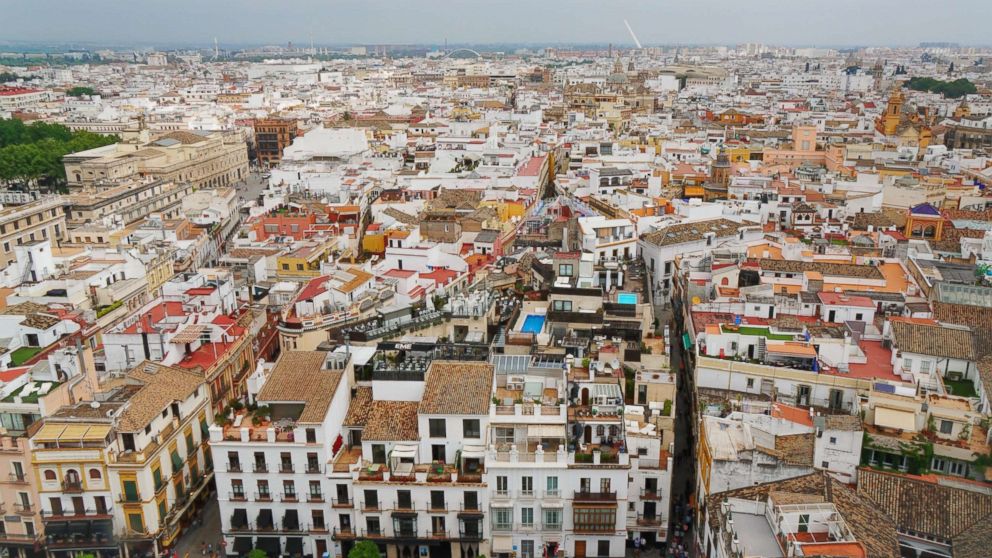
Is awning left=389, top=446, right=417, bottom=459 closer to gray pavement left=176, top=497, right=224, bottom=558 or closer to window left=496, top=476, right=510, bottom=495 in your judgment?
window left=496, top=476, right=510, bottom=495

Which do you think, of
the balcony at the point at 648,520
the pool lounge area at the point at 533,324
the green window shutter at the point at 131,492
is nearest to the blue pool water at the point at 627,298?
the pool lounge area at the point at 533,324

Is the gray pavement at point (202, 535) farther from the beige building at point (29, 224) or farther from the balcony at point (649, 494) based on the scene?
the beige building at point (29, 224)

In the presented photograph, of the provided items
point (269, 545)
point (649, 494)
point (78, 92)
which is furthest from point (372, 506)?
point (78, 92)

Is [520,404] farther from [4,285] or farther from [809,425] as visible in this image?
[4,285]

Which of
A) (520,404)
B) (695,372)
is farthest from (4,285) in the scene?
(695,372)

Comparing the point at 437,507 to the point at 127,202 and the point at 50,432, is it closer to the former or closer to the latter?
the point at 50,432
